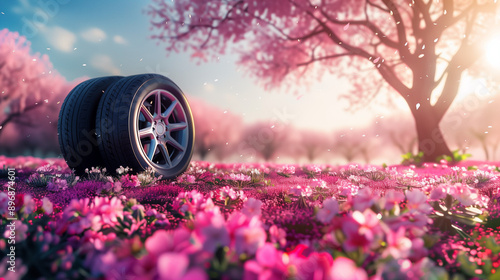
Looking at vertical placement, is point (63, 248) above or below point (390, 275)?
below

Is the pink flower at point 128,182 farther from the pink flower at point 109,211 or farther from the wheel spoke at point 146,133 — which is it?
the pink flower at point 109,211

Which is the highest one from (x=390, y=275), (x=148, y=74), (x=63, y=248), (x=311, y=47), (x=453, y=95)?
(x=311, y=47)

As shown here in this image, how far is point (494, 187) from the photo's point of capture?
4098 mm

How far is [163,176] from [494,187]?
470 cm

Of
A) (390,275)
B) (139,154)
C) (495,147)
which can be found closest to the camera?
(390,275)

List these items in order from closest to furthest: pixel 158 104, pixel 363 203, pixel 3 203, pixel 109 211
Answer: pixel 363 203, pixel 109 211, pixel 3 203, pixel 158 104

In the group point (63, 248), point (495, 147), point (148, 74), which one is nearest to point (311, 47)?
point (148, 74)

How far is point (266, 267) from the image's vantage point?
0.90 m

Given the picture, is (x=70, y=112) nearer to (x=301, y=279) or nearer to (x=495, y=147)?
(x=301, y=279)

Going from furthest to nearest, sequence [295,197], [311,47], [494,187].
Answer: [311,47], [494,187], [295,197]

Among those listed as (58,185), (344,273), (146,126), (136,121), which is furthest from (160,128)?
(344,273)

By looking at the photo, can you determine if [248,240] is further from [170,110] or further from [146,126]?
[170,110]

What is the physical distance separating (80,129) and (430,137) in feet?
38.0

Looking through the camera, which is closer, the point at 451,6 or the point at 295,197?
the point at 295,197
